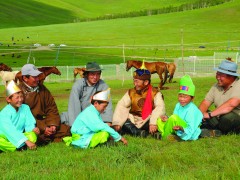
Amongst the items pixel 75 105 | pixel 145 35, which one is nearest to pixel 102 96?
pixel 75 105

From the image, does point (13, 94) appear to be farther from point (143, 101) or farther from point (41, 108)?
point (143, 101)

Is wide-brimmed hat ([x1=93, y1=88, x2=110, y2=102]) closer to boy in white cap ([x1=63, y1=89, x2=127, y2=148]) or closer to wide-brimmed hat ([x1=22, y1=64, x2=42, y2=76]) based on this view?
boy in white cap ([x1=63, y1=89, x2=127, y2=148])

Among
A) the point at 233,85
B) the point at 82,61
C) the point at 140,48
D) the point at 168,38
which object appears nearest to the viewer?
the point at 233,85

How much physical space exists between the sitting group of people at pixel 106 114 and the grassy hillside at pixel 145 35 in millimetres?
37852

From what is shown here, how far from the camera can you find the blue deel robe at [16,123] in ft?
21.9

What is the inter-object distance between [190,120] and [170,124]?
337 mm

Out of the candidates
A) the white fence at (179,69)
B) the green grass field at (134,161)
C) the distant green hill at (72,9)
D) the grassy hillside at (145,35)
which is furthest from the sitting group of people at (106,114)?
the distant green hill at (72,9)

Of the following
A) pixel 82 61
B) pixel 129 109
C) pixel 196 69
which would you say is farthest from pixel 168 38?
pixel 129 109

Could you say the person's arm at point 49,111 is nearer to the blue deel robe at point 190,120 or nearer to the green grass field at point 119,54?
the green grass field at point 119,54

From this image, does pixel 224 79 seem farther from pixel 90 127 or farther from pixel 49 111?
pixel 49 111

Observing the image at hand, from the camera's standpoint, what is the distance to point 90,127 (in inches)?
266

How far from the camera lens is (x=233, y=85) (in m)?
7.62

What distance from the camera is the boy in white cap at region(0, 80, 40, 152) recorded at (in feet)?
21.9

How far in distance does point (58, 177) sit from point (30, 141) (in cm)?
→ 210
